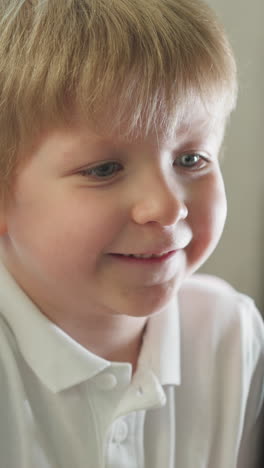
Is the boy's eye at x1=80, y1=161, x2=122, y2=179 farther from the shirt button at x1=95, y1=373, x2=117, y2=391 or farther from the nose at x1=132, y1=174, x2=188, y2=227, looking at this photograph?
the shirt button at x1=95, y1=373, x2=117, y2=391

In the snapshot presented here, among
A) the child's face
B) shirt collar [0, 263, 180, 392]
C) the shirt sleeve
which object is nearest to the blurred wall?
the shirt sleeve

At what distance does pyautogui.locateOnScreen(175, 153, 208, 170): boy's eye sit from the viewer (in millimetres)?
654

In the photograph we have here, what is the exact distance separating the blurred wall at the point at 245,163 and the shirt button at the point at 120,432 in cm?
40

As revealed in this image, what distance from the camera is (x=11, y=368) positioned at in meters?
0.72

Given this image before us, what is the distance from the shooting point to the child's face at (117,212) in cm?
61

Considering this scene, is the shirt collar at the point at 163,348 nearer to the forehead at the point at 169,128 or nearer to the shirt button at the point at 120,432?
the shirt button at the point at 120,432

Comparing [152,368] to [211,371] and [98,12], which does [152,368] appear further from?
[98,12]

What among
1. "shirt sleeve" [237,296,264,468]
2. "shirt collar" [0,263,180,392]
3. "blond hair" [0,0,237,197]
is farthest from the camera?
"shirt sleeve" [237,296,264,468]

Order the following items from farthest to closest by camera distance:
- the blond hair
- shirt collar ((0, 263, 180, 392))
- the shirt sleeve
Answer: the shirt sleeve < shirt collar ((0, 263, 180, 392)) < the blond hair

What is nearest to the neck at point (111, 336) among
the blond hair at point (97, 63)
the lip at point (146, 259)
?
the lip at point (146, 259)

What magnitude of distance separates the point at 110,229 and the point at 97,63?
15cm

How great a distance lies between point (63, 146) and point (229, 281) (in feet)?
1.82

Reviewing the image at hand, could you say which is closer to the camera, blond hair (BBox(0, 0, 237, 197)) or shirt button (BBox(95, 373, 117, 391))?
blond hair (BBox(0, 0, 237, 197))

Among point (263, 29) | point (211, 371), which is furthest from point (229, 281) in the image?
point (263, 29)
